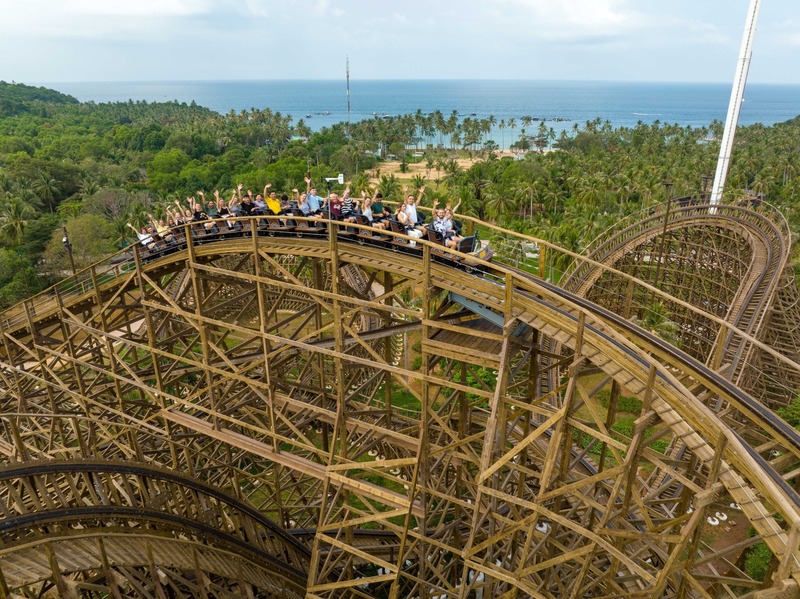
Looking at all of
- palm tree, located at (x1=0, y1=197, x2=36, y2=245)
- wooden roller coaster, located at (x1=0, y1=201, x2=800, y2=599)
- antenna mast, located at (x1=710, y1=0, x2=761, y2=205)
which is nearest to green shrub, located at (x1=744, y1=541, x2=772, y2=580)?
wooden roller coaster, located at (x1=0, y1=201, x2=800, y2=599)

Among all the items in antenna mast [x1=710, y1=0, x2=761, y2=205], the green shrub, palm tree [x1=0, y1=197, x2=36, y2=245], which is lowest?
the green shrub

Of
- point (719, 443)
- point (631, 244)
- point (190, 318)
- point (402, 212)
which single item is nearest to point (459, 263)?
point (402, 212)

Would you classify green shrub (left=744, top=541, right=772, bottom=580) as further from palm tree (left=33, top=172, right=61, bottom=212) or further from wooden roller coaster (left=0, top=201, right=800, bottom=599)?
palm tree (left=33, top=172, right=61, bottom=212)

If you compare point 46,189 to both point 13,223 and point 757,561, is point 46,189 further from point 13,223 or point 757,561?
point 757,561

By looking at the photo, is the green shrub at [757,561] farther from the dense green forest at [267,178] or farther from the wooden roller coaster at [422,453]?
the dense green forest at [267,178]

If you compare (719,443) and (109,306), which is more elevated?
(719,443)

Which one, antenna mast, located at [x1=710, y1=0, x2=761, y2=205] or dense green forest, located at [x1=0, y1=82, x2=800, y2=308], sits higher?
antenna mast, located at [x1=710, y1=0, x2=761, y2=205]

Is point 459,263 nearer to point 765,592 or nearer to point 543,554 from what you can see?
point 543,554

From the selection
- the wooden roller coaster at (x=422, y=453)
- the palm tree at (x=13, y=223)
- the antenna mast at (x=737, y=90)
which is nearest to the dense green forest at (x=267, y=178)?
the palm tree at (x=13, y=223)
